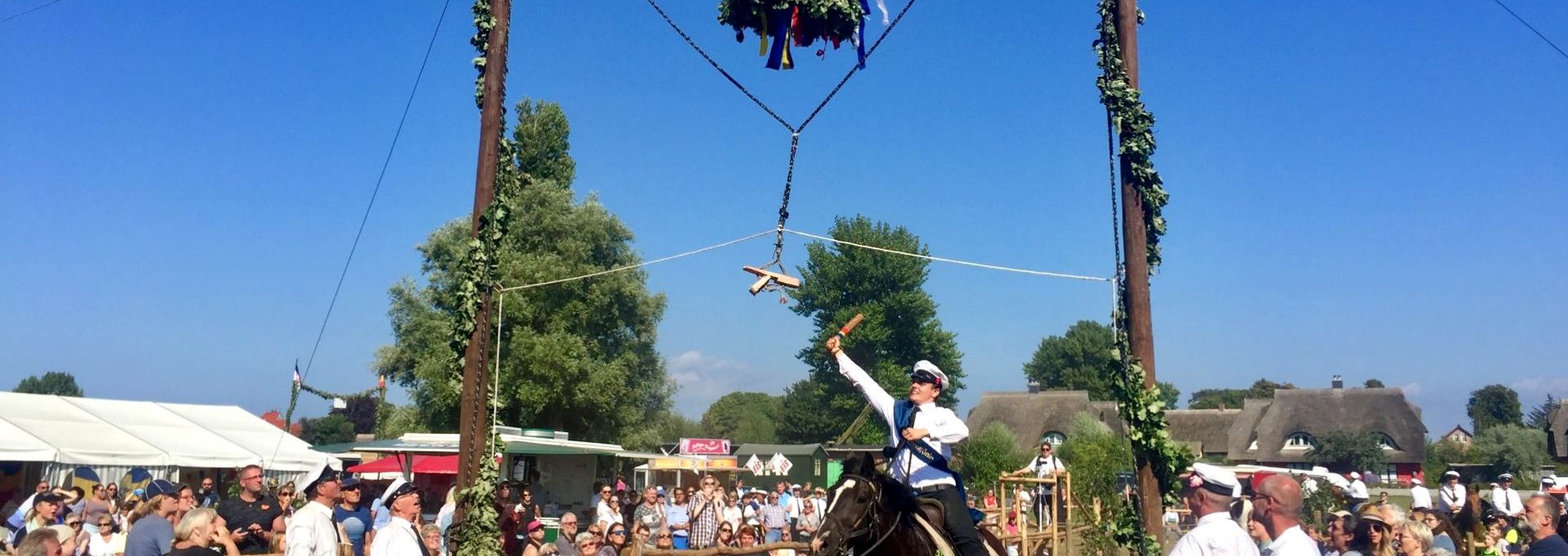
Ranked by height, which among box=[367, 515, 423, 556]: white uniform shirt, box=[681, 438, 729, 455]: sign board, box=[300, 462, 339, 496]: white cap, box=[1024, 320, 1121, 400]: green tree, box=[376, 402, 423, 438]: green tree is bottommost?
box=[367, 515, 423, 556]: white uniform shirt

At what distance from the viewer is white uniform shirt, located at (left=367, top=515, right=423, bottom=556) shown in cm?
657

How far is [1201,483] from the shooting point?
5.57 meters

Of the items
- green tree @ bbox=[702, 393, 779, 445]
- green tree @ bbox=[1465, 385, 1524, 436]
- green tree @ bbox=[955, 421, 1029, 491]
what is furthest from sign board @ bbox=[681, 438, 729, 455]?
green tree @ bbox=[1465, 385, 1524, 436]

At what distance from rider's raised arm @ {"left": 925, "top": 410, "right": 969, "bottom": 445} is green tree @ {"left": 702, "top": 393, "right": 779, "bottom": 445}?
10456 centimetres

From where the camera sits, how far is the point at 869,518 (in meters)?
6.56

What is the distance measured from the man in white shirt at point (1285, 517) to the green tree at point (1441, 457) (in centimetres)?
4968

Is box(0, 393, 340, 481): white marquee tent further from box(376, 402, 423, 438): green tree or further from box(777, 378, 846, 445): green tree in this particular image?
box(777, 378, 846, 445): green tree

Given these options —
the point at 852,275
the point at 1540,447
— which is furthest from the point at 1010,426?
the point at 1540,447

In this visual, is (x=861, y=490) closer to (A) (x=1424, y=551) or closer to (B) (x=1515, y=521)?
(A) (x=1424, y=551)

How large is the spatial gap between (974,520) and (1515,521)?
32.6ft

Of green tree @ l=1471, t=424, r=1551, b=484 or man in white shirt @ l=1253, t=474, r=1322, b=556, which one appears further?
green tree @ l=1471, t=424, r=1551, b=484

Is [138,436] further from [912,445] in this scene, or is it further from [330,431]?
[330,431]

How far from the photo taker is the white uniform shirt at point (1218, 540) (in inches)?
201

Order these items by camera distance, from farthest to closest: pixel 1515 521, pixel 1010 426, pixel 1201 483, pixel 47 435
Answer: pixel 1010 426 → pixel 47 435 → pixel 1515 521 → pixel 1201 483
